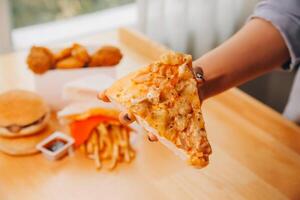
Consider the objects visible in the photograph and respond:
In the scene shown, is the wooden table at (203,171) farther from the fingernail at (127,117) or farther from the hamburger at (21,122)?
the fingernail at (127,117)

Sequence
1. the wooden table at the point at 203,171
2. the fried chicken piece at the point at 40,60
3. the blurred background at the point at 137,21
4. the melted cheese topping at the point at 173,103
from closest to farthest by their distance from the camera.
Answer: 1. the melted cheese topping at the point at 173,103
2. the wooden table at the point at 203,171
3. the fried chicken piece at the point at 40,60
4. the blurred background at the point at 137,21

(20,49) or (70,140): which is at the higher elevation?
(70,140)

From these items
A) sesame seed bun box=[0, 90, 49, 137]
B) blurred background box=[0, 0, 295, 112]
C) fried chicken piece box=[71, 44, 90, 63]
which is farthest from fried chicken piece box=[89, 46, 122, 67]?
blurred background box=[0, 0, 295, 112]

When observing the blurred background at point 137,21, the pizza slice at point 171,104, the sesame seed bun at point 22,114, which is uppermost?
the pizza slice at point 171,104

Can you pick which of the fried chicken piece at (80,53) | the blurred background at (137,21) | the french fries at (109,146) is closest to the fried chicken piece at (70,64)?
the fried chicken piece at (80,53)

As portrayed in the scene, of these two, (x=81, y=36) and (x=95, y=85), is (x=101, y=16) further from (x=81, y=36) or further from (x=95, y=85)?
(x=95, y=85)

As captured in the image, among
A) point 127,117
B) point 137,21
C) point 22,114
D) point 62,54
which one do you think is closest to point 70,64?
point 62,54

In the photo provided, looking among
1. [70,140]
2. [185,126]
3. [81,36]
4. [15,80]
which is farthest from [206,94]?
[81,36]
